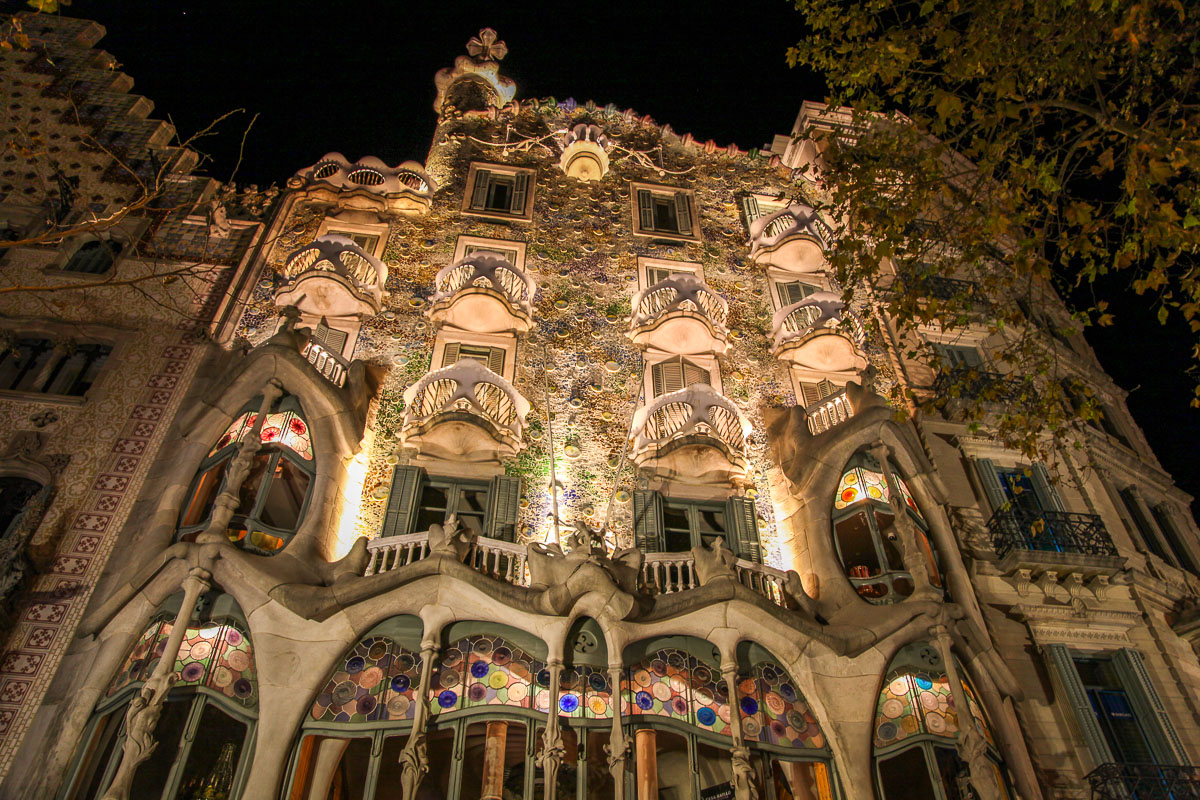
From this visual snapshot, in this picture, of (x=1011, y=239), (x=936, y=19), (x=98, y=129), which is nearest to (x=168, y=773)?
(x=936, y=19)

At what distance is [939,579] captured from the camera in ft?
42.1

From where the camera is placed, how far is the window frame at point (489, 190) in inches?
747

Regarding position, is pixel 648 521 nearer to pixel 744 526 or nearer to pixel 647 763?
pixel 744 526

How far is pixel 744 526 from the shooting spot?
13.9 metres

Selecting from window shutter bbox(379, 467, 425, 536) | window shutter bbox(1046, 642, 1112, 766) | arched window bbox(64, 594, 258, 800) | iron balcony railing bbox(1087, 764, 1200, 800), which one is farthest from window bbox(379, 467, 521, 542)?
iron balcony railing bbox(1087, 764, 1200, 800)

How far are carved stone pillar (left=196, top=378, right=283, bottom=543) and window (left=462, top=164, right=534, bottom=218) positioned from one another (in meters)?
7.70

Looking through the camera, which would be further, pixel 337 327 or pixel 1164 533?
pixel 1164 533

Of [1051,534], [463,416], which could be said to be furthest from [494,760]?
[1051,534]

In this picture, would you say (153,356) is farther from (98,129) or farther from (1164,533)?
(1164,533)

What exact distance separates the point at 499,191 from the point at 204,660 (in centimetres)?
1275

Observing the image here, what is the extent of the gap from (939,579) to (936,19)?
793 cm

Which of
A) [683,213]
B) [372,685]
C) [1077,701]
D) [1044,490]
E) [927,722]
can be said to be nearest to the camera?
[372,685]

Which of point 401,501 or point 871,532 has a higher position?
point 401,501

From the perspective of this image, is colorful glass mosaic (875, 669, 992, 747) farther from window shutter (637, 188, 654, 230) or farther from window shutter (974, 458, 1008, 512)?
window shutter (637, 188, 654, 230)
